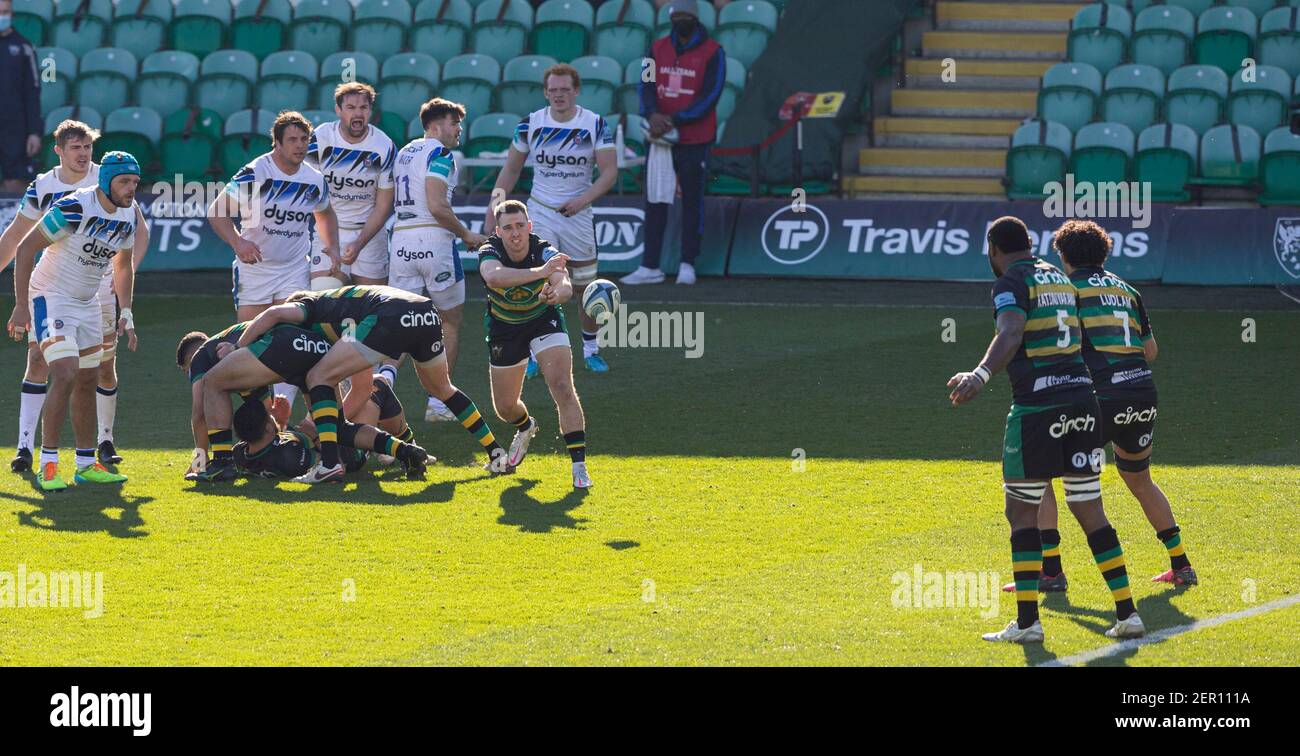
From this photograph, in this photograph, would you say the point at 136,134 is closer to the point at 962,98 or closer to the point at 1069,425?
the point at 962,98

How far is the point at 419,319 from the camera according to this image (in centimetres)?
1060

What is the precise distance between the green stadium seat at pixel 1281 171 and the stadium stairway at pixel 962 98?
2949 mm

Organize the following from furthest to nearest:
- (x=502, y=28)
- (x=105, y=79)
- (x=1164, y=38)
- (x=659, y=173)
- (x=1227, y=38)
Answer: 1. (x=502, y=28)
2. (x=105, y=79)
3. (x=1164, y=38)
4. (x=1227, y=38)
5. (x=659, y=173)

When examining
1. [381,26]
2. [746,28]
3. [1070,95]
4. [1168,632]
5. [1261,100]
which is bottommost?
[1168,632]

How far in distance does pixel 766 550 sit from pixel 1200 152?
1242 centimetres

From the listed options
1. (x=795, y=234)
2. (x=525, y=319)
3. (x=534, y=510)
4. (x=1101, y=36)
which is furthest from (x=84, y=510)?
(x=1101, y=36)

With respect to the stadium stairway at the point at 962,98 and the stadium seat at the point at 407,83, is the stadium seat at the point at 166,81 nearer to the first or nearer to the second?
the stadium seat at the point at 407,83

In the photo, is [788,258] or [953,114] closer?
[788,258]

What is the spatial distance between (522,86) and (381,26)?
260 cm

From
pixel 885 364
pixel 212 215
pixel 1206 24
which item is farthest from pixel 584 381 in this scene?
pixel 1206 24

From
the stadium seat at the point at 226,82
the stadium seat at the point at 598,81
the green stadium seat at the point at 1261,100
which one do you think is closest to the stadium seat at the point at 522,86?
the stadium seat at the point at 598,81

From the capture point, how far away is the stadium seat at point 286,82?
22328 mm

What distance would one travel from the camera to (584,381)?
1405 centimetres
